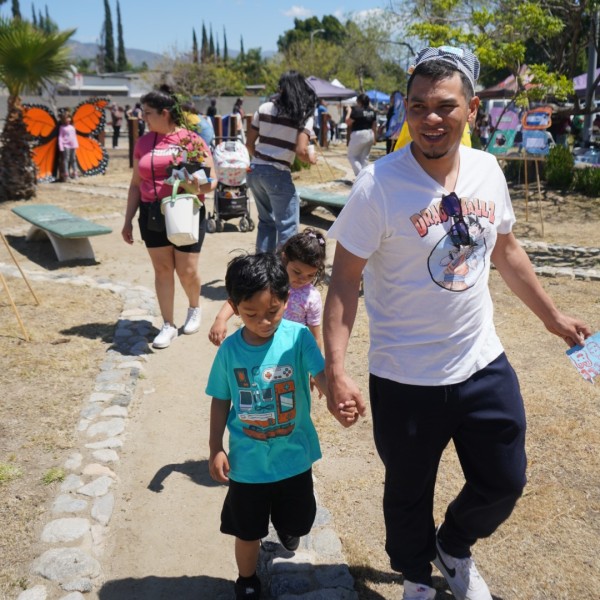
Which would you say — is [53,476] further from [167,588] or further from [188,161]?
[188,161]

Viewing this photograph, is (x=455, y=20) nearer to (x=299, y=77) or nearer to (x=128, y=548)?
(x=299, y=77)

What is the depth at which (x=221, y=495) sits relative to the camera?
352cm

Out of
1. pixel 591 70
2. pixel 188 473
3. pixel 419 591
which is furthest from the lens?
pixel 591 70

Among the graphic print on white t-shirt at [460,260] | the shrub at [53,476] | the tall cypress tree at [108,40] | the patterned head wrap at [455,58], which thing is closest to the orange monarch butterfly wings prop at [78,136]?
the shrub at [53,476]

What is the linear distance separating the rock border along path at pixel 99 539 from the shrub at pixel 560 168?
11.0 m

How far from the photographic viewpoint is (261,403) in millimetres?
2453

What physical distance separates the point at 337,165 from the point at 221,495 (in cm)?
1644

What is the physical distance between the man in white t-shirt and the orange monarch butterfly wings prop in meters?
14.2

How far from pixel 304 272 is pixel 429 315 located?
125cm

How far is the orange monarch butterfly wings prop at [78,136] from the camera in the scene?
15352 mm

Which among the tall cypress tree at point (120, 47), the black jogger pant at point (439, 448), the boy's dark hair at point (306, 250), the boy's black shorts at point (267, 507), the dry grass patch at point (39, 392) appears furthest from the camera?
the tall cypress tree at point (120, 47)

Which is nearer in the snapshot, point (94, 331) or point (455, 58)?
point (455, 58)

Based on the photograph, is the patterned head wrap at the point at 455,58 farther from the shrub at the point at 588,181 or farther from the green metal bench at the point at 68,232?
the shrub at the point at 588,181

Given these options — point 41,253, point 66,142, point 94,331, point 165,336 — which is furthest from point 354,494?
point 66,142
